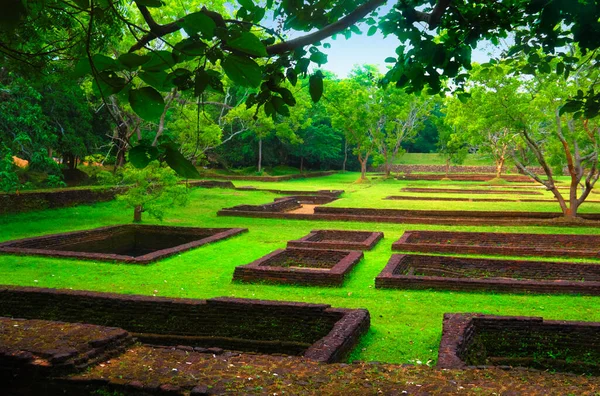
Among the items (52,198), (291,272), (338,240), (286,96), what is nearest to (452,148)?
(338,240)

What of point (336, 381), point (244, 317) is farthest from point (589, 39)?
point (244, 317)

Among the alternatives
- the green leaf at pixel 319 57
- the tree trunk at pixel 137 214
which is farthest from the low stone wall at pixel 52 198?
the green leaf at pixel 319 57

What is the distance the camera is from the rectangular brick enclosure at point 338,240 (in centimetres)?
1176

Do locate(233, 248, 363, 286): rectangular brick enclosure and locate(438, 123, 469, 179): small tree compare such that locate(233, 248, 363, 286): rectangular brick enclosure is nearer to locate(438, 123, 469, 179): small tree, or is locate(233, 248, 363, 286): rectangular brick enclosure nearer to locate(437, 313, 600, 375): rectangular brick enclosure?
locate(437, 313, 600, 375): rectangular brick enclosure

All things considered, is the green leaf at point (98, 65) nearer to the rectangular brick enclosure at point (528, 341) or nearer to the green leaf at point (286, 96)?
the green leaf at point (286, 96)

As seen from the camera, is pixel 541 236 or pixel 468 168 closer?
pixel 541 236

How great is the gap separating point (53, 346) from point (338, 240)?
31.5 feet

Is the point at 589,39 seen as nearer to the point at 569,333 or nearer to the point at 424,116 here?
the point at 569,333

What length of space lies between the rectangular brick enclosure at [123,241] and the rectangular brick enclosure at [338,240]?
191cm

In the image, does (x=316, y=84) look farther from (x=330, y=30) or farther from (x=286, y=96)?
(x=330, y=30)

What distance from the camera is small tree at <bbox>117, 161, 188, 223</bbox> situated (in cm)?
1447

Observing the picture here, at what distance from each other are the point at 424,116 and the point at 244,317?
3342 centimetres

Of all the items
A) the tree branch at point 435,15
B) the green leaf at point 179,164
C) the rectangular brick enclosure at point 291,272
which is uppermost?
the tree branch at point 435,15

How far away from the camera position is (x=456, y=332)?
557 centimetres
